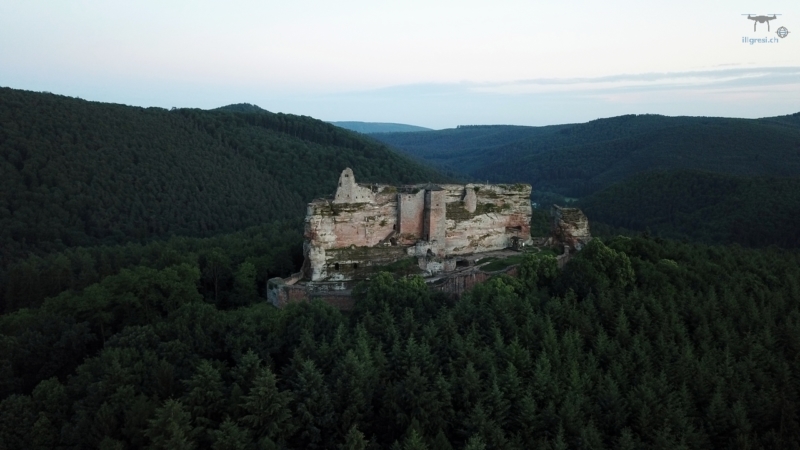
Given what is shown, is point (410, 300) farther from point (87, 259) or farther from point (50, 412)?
point (87, 259)

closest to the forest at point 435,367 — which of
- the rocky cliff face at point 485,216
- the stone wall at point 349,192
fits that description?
the rocky cliff face at point 485,216

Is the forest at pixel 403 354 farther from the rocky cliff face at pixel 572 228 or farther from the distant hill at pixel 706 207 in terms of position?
the distant hill at pixel 706 207

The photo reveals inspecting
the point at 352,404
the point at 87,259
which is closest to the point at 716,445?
the point at 352,404

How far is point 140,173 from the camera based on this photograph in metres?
77.4

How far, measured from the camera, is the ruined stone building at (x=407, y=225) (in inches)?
1380

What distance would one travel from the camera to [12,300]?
42250 mm

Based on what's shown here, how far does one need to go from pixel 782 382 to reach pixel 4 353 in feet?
114

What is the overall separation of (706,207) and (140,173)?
73982 mm

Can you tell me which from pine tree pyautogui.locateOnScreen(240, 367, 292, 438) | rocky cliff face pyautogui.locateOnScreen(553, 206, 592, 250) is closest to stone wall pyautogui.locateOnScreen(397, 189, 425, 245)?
rocky cliff face pyautogui.locateOnScreen(553, 206, 592, 250)

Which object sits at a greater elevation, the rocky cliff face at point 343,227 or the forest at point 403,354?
the rocky cliff face at point 343,227

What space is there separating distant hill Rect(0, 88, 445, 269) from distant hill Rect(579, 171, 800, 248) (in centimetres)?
3302

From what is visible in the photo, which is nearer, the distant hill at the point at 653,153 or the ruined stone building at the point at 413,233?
the ruined stone building at the point at 413,233

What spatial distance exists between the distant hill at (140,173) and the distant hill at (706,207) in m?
33.0

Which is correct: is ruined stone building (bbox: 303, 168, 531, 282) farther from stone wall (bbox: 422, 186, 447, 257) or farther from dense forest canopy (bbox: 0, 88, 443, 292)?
dense forest canopy (bbox: 0, 88, 443, 292)
